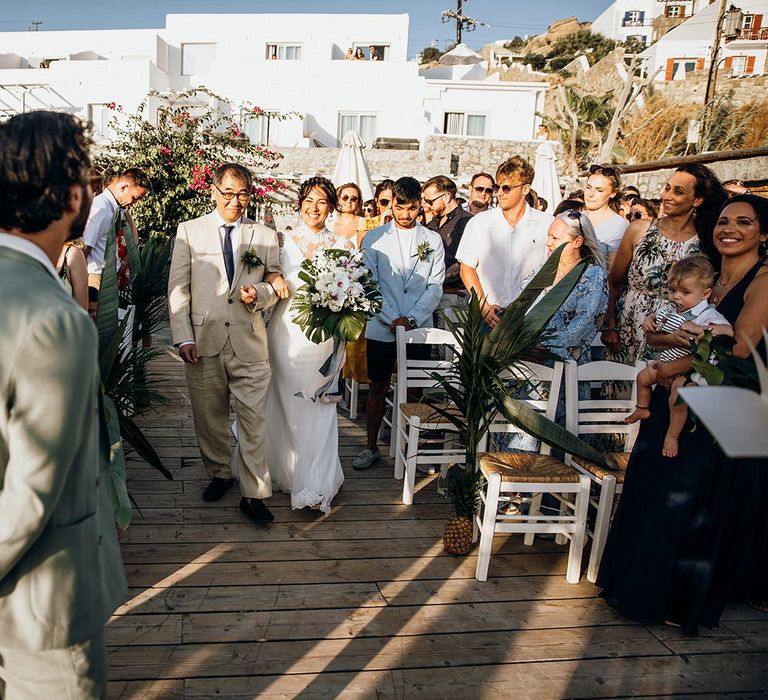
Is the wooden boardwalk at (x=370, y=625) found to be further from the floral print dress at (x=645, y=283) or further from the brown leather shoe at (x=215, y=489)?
the floral print dress at (x=645, y=283)

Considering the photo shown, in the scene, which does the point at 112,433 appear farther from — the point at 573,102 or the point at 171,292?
the point at 573,102

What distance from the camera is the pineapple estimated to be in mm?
3955

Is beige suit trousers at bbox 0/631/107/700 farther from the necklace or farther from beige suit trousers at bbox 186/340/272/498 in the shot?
the necklace

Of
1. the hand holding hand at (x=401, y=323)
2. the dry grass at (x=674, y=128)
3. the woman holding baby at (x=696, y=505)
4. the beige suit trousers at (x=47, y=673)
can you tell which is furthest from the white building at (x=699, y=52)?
the beige suit trousers at (x=47, y=673)

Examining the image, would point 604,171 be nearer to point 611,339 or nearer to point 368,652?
point 611,339

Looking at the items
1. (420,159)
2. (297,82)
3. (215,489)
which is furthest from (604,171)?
(297,82)

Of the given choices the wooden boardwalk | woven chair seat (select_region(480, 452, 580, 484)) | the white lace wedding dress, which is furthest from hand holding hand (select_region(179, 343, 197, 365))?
woven chair seat (select_region(480, 452, 580, 484))

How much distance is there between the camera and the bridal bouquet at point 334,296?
411 centimetres

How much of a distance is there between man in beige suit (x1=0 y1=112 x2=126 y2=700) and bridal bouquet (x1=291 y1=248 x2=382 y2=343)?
255 centimetres

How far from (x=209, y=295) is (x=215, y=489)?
135 cm

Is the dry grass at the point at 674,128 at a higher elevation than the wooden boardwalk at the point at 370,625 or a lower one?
higher

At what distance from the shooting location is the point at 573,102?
28.5 meters

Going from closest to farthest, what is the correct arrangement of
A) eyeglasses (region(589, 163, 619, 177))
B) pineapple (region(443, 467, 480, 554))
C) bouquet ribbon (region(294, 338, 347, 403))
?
pineapple (region(443, 467, 480, 554)) < bouquet ribbon (region(294, 338, 347, 403)) < eyeglasses (region(589, 163, 619, 177))

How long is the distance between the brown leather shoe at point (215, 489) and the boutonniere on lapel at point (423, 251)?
2.20m
